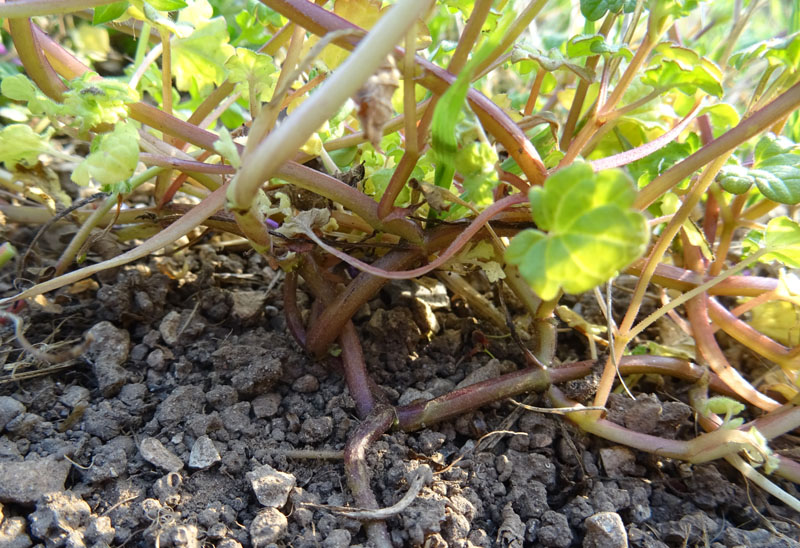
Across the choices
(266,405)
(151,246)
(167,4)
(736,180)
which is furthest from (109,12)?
(736,180)

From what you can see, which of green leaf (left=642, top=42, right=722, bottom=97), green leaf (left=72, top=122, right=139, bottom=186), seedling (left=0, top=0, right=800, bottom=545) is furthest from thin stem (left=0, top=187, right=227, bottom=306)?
green leaf (left=642, top=42, right=722, bottom=97)

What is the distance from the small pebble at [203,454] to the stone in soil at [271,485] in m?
0.07

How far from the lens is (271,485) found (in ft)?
3.00

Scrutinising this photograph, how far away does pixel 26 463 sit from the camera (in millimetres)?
917

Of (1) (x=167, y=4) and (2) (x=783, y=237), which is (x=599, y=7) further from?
(1) (x=167, y=4)

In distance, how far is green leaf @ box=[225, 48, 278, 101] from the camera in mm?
919

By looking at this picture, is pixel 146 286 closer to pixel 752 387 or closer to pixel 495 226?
pixel 495 226

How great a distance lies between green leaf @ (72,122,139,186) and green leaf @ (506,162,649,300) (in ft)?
1.73

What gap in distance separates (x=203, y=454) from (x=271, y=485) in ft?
0.42

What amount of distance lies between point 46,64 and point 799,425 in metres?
1.34

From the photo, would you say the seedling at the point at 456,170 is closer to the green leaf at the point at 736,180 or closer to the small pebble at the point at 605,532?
the green leaf at the point at 736,180

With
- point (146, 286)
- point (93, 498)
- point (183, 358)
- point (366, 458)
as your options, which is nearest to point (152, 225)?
point (146, 286)

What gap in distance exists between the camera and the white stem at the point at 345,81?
63 centimetres

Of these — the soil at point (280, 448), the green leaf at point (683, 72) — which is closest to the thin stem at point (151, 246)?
the soil at point (280, 448)
